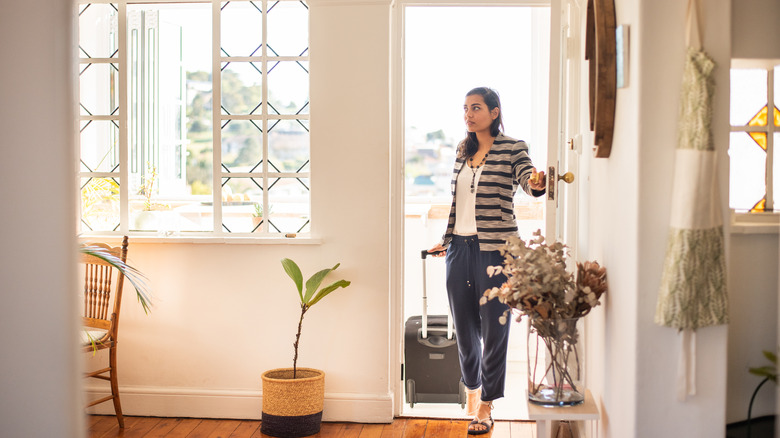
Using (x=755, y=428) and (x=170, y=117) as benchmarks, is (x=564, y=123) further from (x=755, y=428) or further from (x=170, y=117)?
(x=170, y=117)

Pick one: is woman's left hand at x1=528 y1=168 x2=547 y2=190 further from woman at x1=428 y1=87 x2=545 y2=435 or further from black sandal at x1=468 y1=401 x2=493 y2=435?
black sandal at x1=468 y1=401 x2=493 y2=435

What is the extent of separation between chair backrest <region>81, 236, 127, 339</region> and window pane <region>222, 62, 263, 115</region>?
2.72 ft

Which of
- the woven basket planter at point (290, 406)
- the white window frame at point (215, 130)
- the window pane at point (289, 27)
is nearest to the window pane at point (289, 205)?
the white window frame at point (215, 130)

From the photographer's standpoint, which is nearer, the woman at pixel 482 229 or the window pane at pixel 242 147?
the woman at pixel 482 229

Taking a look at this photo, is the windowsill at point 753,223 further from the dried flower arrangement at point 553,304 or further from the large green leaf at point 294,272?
the large green leaf at point 294,272

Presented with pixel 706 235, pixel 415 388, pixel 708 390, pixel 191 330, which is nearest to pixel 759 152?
pixel 706 235

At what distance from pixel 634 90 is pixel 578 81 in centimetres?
113

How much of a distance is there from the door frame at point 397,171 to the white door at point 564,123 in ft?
1.38

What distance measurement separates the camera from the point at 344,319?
10.9 ft

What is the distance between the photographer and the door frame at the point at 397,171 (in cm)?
329

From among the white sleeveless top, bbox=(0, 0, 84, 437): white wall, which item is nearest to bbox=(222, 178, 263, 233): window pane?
the white sleeveless top

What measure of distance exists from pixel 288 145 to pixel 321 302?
78 cm

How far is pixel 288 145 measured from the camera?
3.41m

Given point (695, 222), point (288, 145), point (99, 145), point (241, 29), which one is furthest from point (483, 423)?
point (99, 145)
